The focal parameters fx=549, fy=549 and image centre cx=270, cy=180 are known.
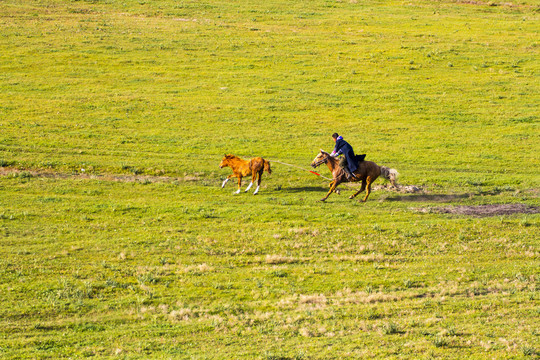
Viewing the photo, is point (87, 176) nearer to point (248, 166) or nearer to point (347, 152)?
point (248, 166)

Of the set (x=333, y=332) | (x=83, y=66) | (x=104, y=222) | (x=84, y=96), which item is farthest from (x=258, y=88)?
(x=333, y=332)

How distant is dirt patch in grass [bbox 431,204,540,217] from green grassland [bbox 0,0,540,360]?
2.06 ft

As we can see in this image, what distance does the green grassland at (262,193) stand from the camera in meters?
16.3

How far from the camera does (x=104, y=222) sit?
25.9 m

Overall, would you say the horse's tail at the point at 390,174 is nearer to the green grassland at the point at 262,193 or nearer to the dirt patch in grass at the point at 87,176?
the green grassland at the point at 262,193

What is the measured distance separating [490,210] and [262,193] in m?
12.1

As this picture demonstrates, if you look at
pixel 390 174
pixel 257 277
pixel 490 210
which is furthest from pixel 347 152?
pixel 257 277

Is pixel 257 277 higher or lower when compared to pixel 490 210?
lower

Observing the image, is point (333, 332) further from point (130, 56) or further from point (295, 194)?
point (130, 56)

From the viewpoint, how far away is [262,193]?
102 feet

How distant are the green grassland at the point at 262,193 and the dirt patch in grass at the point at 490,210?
0.63m

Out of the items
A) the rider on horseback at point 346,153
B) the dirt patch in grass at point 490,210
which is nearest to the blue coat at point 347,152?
the rider on horseback at point 346,153

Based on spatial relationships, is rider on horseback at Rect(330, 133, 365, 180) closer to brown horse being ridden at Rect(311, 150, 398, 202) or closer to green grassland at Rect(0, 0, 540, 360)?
brown horse being ridden at Rect(311, 150, 398, 202)

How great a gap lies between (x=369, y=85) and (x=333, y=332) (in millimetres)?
39989
